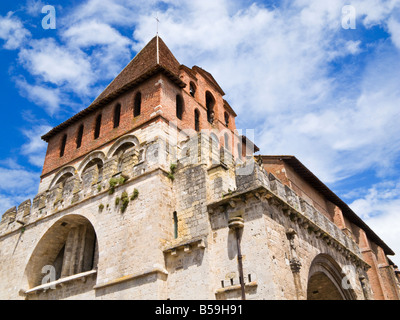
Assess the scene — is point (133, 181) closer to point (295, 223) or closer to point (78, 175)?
point (78, 175)

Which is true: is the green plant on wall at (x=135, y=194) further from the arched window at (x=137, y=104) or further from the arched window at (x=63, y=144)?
the arched window at (x=63, y=144)

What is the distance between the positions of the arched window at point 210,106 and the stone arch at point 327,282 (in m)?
8.45

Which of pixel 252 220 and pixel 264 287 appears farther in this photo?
pixel 252 220

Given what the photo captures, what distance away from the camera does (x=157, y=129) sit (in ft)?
46.8

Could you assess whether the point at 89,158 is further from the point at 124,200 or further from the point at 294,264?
the point at 294,264

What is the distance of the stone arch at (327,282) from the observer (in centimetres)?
1352

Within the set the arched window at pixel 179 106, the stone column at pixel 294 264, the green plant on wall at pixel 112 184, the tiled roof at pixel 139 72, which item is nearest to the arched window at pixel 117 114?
the tiled roof at pixel 139 72

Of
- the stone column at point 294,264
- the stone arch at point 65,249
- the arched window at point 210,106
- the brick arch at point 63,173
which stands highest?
the arched window at point 210,106

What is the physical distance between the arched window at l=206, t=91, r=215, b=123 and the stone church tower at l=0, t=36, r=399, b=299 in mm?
69

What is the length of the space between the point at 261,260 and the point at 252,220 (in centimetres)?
114

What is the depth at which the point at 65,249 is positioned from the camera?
14523mm

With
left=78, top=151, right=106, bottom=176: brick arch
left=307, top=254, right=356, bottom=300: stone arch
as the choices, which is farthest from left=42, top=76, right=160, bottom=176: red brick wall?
left=307, top=254, right=356, bottom=300: stone arch
